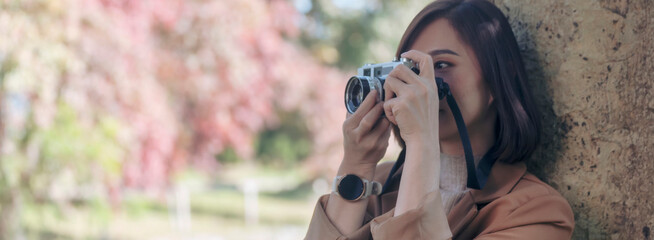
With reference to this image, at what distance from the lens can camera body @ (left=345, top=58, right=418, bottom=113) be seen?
1545 mm

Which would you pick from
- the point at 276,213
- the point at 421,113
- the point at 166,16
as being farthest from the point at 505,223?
the point at 276,213

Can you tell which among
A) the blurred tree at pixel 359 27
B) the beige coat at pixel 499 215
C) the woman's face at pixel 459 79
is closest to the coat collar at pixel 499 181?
the beige coat at pixel 499 215

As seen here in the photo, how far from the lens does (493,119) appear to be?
1.62m

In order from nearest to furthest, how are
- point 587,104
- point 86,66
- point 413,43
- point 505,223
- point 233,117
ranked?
point 505,223, point 587,104, point 413,43, point 86,66, point 233,117

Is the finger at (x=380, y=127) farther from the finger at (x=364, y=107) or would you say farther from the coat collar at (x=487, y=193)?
the coat collar at (x=487, y=193)

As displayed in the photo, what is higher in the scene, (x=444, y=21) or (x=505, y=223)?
(x=444, y=21)

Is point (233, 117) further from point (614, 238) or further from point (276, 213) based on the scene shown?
point (614, 238)

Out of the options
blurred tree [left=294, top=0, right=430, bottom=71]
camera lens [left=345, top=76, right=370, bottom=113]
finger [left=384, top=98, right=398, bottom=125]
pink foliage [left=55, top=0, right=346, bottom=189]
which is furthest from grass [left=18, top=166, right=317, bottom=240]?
finger [left=384, top=98, right=398, bottom=125]

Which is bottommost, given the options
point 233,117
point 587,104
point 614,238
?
point 614,238

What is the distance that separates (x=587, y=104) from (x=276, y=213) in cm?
921

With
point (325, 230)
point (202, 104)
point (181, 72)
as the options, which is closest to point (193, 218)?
point (202, 104)

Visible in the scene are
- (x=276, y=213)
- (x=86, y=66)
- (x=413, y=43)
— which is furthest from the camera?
(x=276, y=213)

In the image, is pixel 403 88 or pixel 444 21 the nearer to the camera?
pixel 403 88

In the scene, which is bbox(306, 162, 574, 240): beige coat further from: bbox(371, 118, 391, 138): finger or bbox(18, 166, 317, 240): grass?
bbox(18, 166, 317, 240): grass
